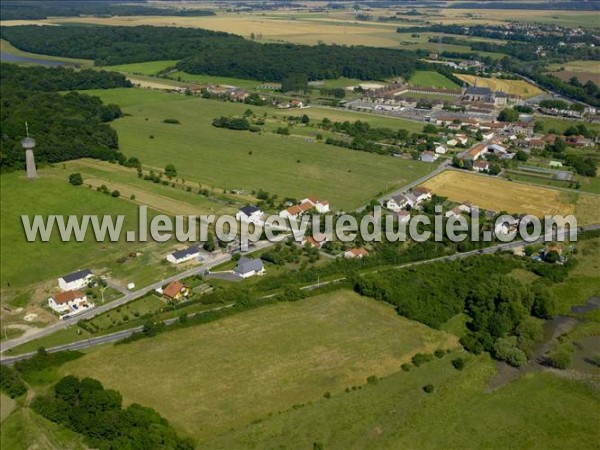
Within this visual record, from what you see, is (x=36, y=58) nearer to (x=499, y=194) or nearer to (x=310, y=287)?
(x=499, y=194)

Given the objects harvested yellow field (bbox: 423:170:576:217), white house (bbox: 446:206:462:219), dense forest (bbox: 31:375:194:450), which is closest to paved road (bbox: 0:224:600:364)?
dense forest (bbox: 31:375:194:450)

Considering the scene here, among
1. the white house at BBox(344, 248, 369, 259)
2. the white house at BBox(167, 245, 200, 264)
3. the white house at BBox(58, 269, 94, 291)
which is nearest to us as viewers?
the white house at BBox(58, 269, 94, 291)

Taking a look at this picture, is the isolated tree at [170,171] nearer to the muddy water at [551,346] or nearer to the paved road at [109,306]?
the paved road at [109,306]

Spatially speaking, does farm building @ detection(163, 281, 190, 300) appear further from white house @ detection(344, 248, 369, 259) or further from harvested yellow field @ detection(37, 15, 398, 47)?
harvested yellow field @ detection(37, 15, 398, 47)

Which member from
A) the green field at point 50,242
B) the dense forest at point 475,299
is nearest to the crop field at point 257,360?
the dense forest at point 475,299

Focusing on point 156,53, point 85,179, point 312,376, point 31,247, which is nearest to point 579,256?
point 312,376

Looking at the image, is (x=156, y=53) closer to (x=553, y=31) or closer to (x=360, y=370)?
(x=553, y=31)
